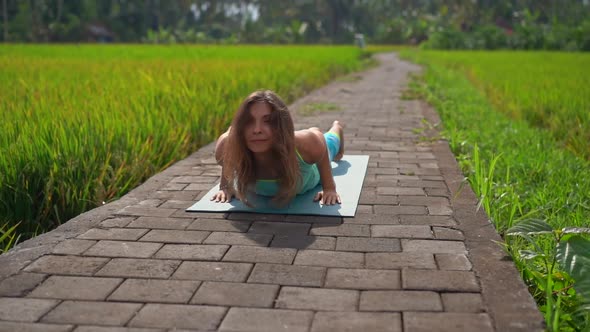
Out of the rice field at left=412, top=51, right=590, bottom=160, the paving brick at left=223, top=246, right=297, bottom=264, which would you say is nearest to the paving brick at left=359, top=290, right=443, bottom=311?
the paving brick at left=223, top=246, right=297, bottom=264

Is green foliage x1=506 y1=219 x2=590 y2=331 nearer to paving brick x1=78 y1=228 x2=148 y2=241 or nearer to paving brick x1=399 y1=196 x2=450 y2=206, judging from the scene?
paving brick x1=399 y1=196 x2=450 y2=206

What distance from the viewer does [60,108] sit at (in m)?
4.40

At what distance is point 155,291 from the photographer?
→ 2027mm

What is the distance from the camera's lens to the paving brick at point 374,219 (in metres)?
2.82

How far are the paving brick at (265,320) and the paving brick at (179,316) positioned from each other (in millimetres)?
36

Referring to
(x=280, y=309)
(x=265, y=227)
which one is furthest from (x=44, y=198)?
(x=280, y=309)

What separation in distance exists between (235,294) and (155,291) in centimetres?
25

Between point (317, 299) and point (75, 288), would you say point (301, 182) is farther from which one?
point (75, 288)

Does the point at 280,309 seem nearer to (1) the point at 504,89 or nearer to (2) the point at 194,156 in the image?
(2) the point at 194,156

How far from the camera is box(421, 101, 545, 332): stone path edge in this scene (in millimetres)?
1804

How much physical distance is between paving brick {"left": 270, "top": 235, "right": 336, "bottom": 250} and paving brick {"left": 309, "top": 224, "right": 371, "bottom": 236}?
70 millimetres

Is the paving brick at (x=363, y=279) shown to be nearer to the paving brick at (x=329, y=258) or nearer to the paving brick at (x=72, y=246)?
the paving brick at (x=329, y=258)

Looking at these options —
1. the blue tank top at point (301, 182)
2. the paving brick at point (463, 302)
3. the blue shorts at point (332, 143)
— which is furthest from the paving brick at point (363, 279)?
the blue shorts at point (332, 143)

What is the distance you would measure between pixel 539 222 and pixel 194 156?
2.69 metres
